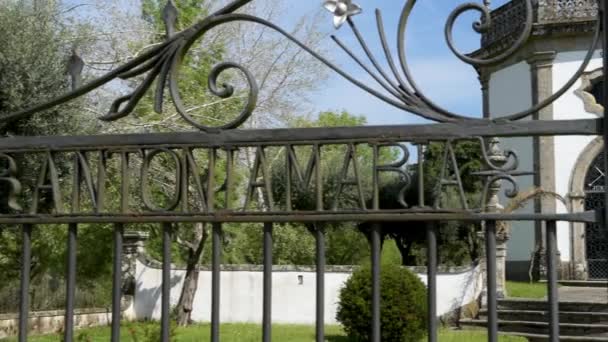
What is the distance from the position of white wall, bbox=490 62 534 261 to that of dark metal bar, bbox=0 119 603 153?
1509 cm

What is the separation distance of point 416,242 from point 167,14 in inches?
660

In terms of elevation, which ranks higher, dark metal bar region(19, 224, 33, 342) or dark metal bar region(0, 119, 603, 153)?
dark metal bar region(0, 119, 603, 153)

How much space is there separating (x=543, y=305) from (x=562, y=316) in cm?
67

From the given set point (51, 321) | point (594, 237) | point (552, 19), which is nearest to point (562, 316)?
point (594, 237)

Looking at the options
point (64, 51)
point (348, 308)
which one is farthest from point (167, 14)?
point (348, 308)

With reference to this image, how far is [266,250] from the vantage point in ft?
8.92

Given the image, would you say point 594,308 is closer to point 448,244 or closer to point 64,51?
point 448,244

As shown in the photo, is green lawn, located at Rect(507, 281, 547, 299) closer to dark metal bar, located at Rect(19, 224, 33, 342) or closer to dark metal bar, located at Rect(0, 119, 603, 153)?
dark metal bar, located at Rect(0, 119, 603, 153)

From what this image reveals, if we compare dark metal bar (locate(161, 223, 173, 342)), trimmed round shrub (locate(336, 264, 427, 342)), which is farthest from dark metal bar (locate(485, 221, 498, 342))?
trimmed round shrub (locate(336, 264, 427, 342))

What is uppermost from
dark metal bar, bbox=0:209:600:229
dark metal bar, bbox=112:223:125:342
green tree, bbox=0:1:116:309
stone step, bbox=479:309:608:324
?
green tree, bbox=0:1:116:309

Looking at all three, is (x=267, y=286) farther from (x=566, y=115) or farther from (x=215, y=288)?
(x=566, y=115)

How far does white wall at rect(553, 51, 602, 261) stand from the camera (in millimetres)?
17047

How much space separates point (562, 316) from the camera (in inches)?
487

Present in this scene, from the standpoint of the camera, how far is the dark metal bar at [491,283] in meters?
2.54
